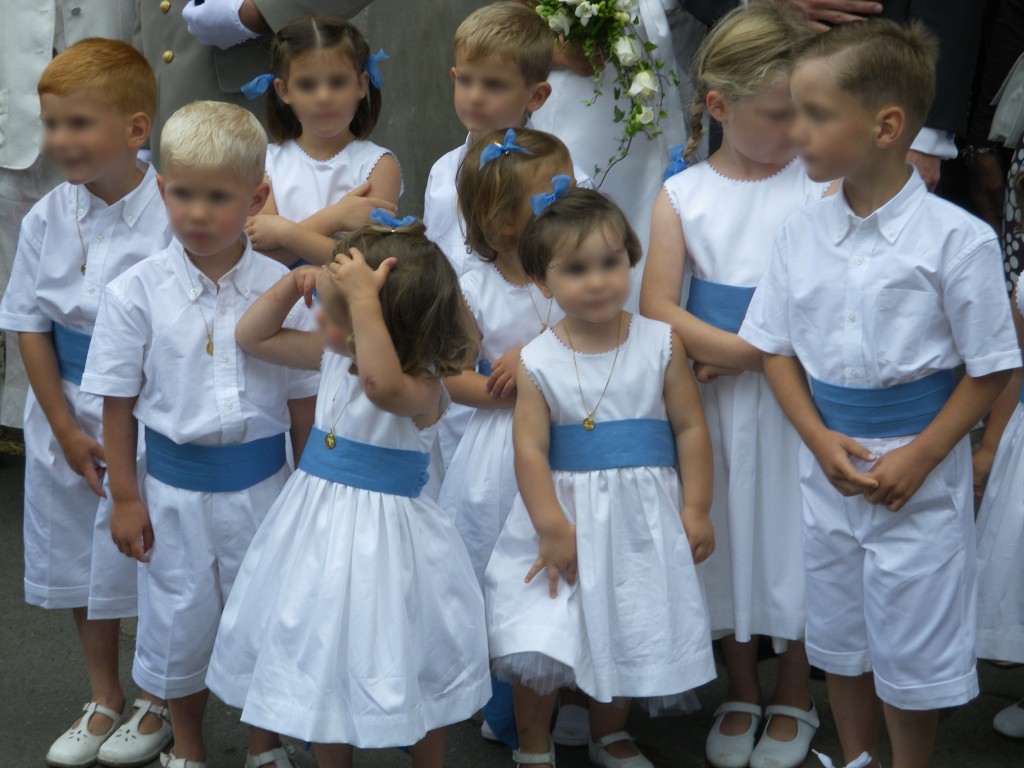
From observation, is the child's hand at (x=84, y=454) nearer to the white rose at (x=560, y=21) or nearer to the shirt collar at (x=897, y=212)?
the white rose at (x=560, y=21)

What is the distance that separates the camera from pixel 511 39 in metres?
3.84

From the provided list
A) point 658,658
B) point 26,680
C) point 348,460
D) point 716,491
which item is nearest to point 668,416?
point 716,491

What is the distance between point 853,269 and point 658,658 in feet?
3.17

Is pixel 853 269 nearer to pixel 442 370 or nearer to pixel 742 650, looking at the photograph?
pixel 442 370

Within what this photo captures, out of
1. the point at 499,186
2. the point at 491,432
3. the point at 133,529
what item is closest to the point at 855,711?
the point at 491,432

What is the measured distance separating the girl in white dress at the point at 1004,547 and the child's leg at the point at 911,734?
44 centimetres

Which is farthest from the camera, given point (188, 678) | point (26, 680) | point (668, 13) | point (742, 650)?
point (668, 13)

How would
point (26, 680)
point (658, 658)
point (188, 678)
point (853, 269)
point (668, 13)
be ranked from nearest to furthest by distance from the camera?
1. point (853, 269)
2. point (658, 658)
3. point (188, 678)
4. point (26, 680)
5. point (668, 13)

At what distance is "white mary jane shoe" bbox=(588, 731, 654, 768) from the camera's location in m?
3.42

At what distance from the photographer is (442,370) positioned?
120 inches

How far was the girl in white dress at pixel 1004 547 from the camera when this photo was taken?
133 inches

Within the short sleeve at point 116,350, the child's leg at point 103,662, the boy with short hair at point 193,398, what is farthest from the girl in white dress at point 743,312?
the child's leg at point 103,662

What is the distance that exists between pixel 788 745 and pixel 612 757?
45 centimetres

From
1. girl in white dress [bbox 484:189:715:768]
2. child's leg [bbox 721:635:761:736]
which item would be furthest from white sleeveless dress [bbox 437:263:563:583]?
child's leg [bbox 721:635:761:736]
